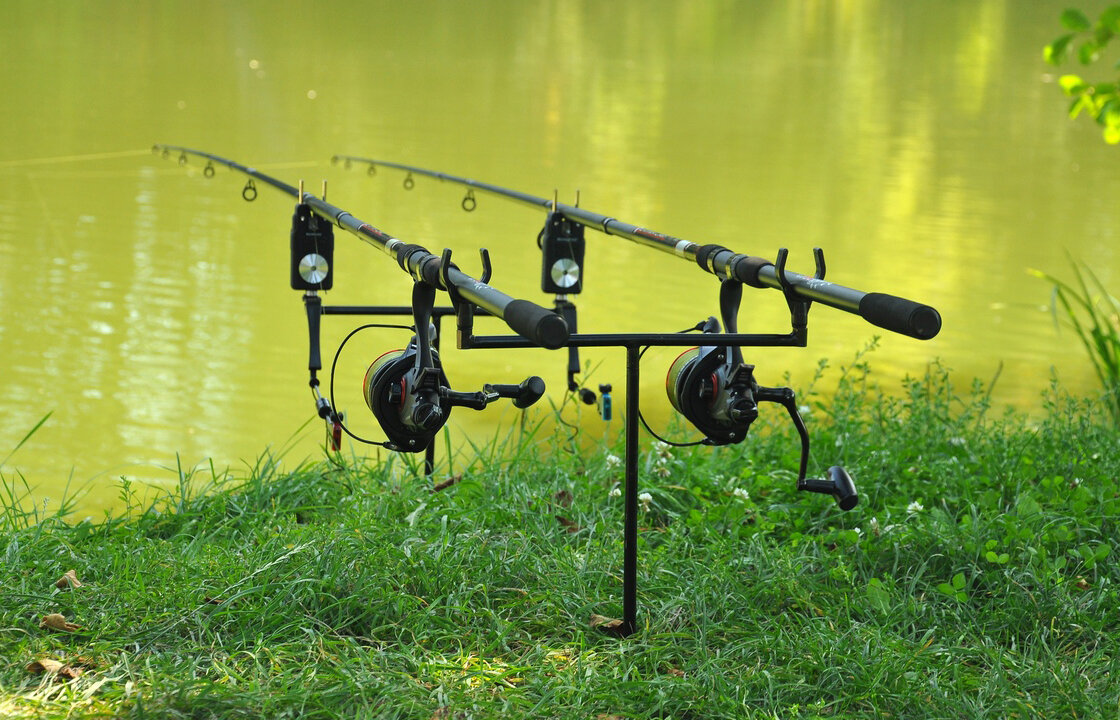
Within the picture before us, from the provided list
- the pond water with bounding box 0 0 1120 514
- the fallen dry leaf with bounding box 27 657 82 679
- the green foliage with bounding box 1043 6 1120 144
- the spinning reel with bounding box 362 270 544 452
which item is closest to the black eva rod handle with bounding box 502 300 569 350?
the spinning reel with bounding box 362 270 544 452

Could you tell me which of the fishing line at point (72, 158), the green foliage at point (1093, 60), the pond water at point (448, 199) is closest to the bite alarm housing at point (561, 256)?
the pond water at point (448, 199)

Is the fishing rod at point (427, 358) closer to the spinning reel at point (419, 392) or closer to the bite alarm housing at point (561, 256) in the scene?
the spinning reel at point (419, 392)

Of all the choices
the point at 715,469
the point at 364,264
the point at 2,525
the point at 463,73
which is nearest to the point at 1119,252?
the point at 364,264

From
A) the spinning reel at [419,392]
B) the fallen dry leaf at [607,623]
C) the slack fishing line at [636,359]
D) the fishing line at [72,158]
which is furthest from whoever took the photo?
the fishing line at [72,158]

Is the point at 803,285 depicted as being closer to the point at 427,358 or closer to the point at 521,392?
the point at 521,392

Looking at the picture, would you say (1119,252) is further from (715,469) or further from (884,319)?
(884,319)

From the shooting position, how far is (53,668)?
230 centimetres

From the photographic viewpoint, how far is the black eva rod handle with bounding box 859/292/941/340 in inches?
73.7

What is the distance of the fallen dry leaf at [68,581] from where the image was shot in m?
2.65

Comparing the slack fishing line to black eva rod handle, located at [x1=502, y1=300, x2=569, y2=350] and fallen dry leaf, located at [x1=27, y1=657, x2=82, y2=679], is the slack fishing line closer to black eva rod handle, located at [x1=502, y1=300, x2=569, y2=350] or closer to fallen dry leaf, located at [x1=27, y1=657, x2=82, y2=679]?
black eva rod handle, located at [x1=502, y1=300, x2=569, y2=350]

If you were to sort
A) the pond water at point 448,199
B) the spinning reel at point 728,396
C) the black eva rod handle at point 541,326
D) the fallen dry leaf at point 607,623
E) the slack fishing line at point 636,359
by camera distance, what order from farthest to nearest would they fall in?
1. the pond water at point 448,199
2. the fallen dry leaf at point 607,623
3. the spinning reel at point 728,396
4. the slack fishing line at point 636,359
5. the black eva rod handle at point 541,326

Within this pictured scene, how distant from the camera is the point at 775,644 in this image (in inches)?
99.3

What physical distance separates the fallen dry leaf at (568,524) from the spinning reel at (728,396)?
31.4 inches

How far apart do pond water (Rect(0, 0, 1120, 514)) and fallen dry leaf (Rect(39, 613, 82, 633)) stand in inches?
53.1
